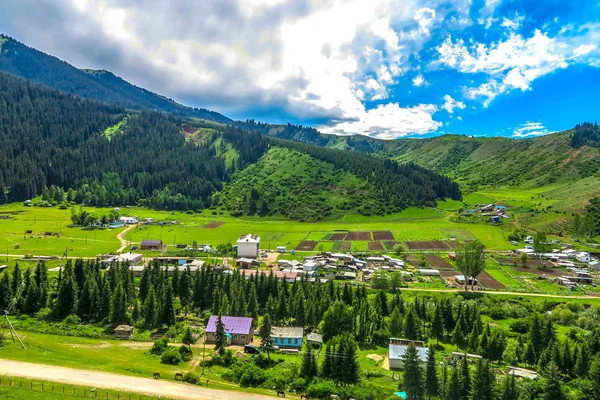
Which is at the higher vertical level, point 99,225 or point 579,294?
point 99,225

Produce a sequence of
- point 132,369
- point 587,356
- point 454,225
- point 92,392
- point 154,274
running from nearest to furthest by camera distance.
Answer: point 92,392, point 132,369, point 587,356, point 154,274, point 454,225

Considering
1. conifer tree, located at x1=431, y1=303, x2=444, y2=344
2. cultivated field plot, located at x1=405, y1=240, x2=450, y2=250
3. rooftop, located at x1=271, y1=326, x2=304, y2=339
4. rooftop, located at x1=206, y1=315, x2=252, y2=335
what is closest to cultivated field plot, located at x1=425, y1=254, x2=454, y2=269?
cultivated field plot, located at x1=405, y1=240, x2=450, y2=250

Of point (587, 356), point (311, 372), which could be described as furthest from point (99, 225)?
point (587, 356)

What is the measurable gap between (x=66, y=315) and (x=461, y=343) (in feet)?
216

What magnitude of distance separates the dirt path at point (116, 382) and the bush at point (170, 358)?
6384 mm

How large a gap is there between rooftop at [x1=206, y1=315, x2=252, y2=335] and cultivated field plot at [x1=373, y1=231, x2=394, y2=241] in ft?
309

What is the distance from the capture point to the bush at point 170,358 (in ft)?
152

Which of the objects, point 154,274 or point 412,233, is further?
point 412,233

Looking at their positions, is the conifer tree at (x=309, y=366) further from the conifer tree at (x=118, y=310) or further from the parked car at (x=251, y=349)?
the conifer tree at (x=118, y=310)

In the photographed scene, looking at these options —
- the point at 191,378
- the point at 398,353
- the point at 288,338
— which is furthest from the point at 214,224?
the point at 191,378

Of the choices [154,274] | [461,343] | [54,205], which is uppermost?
[54,205]

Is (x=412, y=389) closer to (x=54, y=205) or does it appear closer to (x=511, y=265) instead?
(x=511, y=265)

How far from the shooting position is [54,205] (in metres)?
191

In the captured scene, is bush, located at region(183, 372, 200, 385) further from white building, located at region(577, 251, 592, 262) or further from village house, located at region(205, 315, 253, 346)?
white building, located at region(577, 251, 592, 262)
